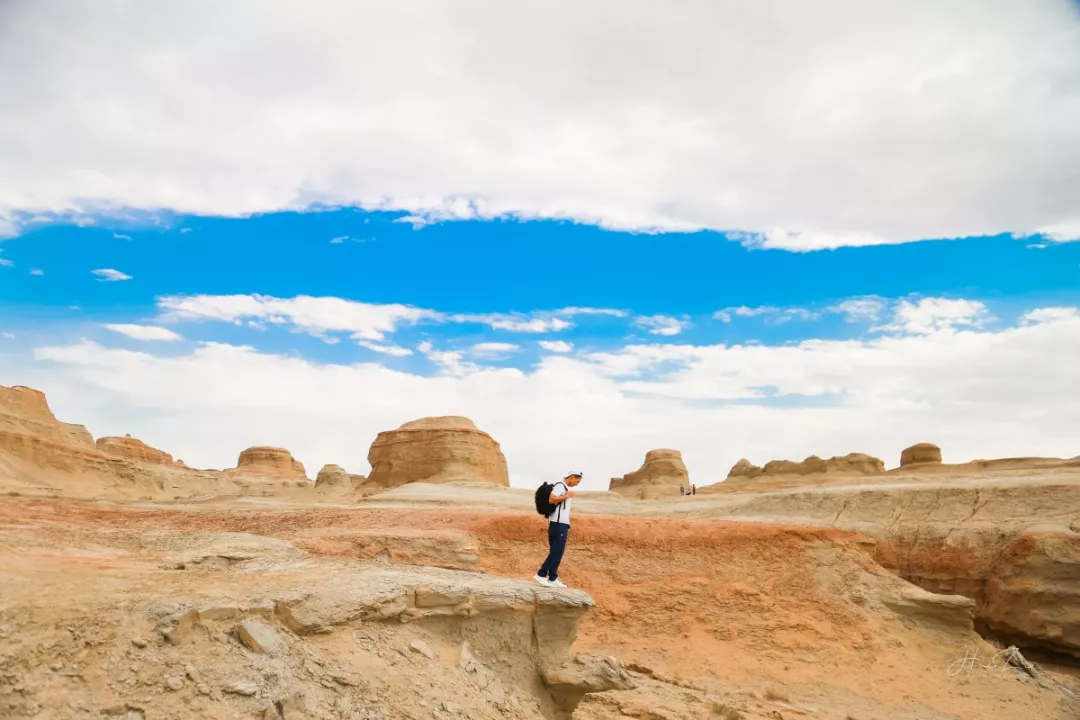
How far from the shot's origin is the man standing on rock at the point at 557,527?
396 inches

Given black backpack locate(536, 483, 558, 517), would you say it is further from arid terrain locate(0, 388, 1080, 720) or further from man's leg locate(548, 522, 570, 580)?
arid terrain locate(0, 388, 1080, 720)

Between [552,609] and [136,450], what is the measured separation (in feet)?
A: 244

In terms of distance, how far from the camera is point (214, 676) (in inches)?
223

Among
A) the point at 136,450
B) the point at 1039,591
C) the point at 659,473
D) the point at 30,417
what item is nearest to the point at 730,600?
the point at 1039,591

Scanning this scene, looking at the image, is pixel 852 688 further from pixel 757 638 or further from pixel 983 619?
pixel 983 619

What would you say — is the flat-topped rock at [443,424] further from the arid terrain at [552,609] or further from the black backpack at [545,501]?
the black backpack at [545,501]

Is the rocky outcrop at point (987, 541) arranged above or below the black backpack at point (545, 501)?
below

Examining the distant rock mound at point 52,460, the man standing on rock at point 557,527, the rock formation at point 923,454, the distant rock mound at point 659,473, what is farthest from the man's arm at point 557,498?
the distant rock mound at point 659,473

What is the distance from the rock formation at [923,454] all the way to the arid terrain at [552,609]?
66.2 ft

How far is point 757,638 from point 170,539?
1185 centimetres

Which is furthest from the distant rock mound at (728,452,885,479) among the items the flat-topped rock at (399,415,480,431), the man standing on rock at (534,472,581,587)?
the man standing on rock at (534,472,581,587)

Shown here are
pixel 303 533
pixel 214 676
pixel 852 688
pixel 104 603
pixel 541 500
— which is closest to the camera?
pixel 214 676

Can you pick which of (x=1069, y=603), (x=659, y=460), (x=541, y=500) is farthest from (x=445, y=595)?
(x=659, y=460)

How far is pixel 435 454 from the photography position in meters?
40.5
